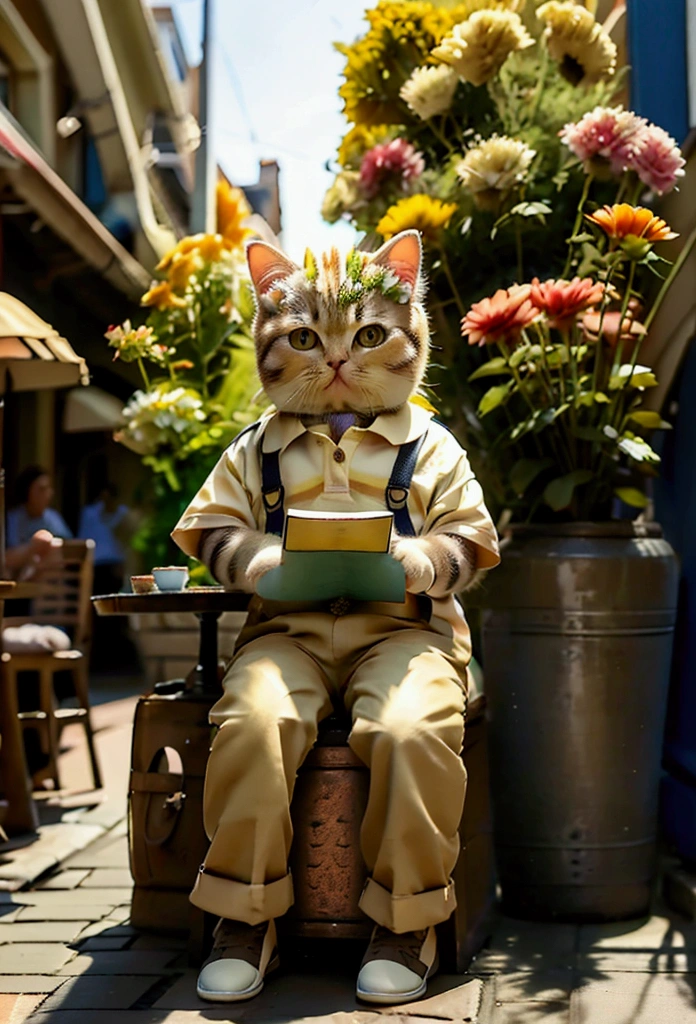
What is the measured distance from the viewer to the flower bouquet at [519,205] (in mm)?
3525

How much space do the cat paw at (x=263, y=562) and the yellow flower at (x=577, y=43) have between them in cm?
193

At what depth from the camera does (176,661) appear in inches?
221

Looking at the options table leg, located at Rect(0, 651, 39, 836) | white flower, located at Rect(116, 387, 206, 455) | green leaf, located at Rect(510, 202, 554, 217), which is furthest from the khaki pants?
white flower, located at Rect(116, 387, 206, 455)

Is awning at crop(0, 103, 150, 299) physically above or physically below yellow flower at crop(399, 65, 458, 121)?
above

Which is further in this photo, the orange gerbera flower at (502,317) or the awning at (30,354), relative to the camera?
the awning at (30,354)

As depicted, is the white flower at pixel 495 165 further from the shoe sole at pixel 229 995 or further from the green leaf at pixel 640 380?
the shoe sole at pixel 229 995

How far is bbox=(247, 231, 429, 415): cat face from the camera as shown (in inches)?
121

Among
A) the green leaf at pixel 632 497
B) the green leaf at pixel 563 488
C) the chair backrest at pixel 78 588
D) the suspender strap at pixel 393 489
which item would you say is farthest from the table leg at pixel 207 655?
the chair backrest at pixel 78 588

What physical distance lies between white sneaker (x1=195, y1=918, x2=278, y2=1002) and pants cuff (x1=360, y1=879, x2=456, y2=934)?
231 mm

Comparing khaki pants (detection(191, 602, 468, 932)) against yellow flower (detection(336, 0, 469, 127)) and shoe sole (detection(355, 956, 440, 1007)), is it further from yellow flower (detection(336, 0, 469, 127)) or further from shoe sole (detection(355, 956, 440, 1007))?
yellow flower (detection(336, 0, 469, 127))

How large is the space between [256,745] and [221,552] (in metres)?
0.52

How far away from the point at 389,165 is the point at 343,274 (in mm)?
1178

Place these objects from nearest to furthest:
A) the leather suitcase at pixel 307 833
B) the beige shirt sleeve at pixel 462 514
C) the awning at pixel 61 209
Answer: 1. the leather suitcase at pixel 307 833
2. the beige shirt sleeve at pixel 462 514
3. the awning at pixel 61 209

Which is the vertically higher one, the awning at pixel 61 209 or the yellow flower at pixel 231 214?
the awning at pixel 61 209
